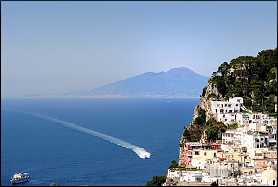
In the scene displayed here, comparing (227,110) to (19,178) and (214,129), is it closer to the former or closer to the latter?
(214,129)

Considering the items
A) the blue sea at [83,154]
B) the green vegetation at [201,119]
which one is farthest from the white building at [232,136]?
the blue sea at [83,154]

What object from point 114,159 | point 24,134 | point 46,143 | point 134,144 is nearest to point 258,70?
point 114,159

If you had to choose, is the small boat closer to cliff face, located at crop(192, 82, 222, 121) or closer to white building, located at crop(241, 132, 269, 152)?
cliff face, located at crop(192, 82, 222, 121)

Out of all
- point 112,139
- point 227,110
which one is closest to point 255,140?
point 227,110

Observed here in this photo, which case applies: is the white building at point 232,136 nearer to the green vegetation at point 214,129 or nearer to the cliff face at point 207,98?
the green vegetation at point 214,129

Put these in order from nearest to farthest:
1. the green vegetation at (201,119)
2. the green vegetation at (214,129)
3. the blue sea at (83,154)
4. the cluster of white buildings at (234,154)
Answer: the cluster of white buildings at (234,154), the green vegetation at (214,129), the green vegetation at (201,119), the blue sea at (83,154)
